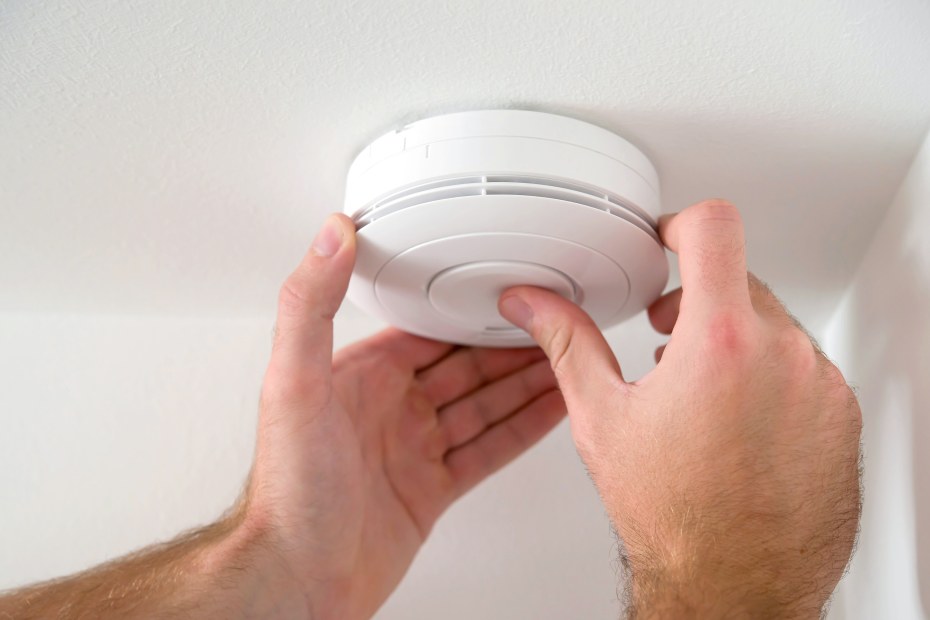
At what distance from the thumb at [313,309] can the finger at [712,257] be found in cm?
26

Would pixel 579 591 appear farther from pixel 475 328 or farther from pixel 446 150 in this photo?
pixel 446 150

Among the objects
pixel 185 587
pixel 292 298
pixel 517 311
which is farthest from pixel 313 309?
pixel 185 587

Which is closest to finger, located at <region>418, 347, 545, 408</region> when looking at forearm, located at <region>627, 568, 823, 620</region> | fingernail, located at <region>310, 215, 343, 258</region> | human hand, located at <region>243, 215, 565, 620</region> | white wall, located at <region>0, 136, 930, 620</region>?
human hand, located at <region>243, 215, 565, 620</region>

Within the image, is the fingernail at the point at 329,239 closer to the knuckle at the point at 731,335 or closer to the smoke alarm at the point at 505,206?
the smoke alarm at the point at 505,206

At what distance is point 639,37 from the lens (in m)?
0.50

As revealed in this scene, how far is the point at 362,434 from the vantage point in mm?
844

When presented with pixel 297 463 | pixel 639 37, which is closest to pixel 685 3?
pixel 639 37

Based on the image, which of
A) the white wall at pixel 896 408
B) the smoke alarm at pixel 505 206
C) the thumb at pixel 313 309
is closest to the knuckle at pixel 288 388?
the thumb at pixel 313 309

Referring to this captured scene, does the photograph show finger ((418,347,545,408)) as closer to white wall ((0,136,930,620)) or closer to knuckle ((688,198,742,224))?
white wall ((0,136,930,620))

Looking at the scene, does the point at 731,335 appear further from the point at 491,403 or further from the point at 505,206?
the point at 491,403

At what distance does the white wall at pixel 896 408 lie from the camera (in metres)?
0.56

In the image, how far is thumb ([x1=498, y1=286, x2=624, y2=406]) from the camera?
62 centimetres

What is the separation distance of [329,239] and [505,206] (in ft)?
0.50

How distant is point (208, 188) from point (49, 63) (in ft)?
0.60
